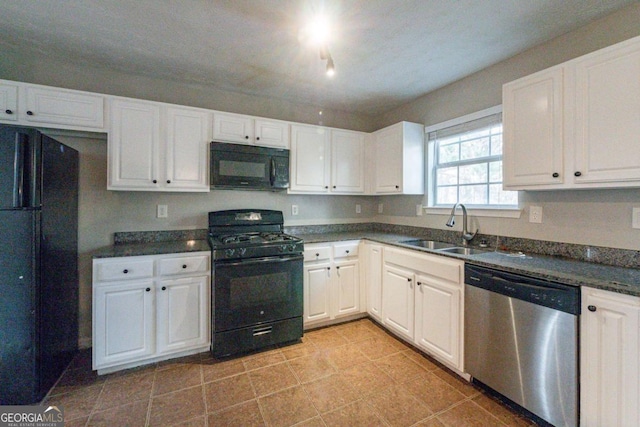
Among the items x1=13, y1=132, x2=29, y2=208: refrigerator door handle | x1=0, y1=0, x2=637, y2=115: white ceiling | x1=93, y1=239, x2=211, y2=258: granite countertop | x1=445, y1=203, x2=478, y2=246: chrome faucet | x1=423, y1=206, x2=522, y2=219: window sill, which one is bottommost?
x1=93, y1=239, x2=211, y2=258: granite countertop

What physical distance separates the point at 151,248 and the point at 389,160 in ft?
8.18

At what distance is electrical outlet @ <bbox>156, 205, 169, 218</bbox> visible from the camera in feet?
8.67

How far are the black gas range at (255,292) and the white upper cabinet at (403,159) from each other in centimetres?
128

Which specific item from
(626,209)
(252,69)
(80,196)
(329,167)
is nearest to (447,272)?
(626,209)

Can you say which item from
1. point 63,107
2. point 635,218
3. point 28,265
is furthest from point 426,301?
point 63,107

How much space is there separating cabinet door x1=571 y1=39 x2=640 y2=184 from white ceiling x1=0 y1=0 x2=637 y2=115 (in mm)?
437

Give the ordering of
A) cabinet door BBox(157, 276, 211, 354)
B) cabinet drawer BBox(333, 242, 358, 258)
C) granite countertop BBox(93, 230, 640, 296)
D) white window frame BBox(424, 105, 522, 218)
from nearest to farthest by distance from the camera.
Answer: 1. granite countertop BBox(93, 230, 640, 296)
2. cabinet door BBox(157, 276, 211, 354)
3. white window frame BBox(424, 105, 522, 218)
4. cabinet drawer BBox(333, 242, 358, 258)

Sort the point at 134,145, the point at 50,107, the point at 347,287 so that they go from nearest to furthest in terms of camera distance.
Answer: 1. the point at 50,107
2. the point at 134,145
3. the point at 347,287

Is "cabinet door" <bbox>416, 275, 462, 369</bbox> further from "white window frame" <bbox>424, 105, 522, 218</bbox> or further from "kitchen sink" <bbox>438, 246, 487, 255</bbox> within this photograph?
"white window frame" <bbox>424, 105, 522, 218</bbox>

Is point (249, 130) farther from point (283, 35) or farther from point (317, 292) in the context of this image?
point (317, 292)

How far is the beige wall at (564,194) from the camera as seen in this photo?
170 centimetres

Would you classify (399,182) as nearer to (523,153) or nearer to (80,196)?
(523,153)

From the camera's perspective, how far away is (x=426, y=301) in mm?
2242

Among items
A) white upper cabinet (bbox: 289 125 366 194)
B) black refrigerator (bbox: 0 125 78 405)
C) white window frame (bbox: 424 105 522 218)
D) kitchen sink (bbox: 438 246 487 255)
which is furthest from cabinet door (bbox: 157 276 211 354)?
white window frame (bbox: 424 105 522 218)
